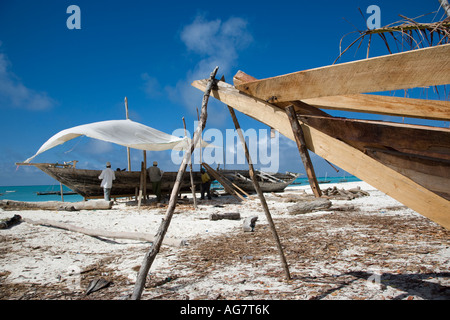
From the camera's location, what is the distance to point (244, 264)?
3922 mm

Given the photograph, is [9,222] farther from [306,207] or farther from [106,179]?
[306,207]

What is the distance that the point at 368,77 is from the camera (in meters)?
1.58

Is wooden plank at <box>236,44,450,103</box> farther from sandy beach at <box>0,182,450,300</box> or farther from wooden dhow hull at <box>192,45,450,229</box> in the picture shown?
sandy beach at <box>0,182,450,300</box>

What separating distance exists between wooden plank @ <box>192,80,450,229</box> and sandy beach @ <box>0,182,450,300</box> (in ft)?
5.33

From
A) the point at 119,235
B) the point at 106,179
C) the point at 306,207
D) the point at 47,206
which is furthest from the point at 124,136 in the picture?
the point at 306,207

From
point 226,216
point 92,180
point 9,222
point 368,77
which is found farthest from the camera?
point 92,180

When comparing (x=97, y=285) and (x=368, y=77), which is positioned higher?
(x=368, y=77)

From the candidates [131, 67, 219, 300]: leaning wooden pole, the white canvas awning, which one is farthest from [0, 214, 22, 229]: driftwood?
[131, 67, 219, 300]: leaning wooden pole

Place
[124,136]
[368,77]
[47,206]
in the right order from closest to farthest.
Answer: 1. [368,77]
2. [47,206]
3. [124,136]

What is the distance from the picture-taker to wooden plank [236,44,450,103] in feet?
4.45

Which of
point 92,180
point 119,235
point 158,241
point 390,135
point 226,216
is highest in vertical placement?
point 390,135

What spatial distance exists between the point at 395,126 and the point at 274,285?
7.66 ft

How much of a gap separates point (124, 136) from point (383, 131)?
1220cm
